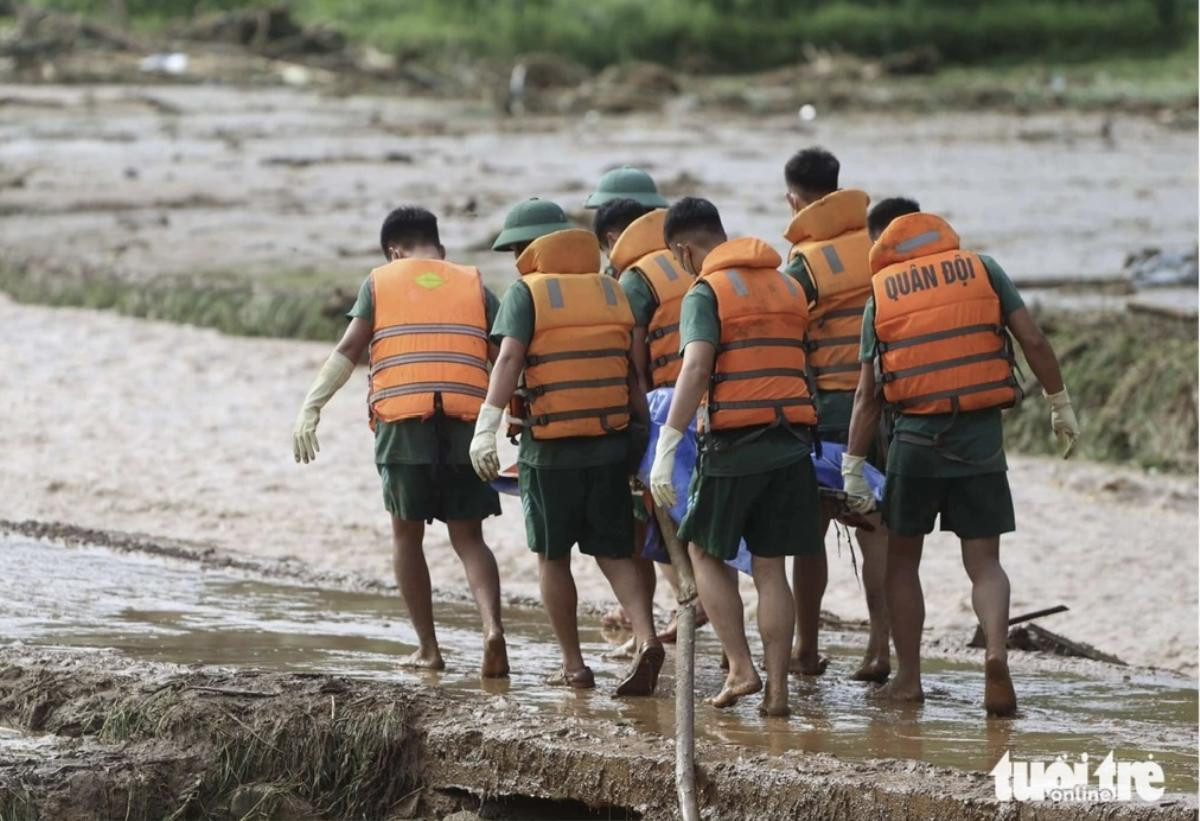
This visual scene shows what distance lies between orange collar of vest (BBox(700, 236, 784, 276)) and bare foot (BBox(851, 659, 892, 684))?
6.27 ft

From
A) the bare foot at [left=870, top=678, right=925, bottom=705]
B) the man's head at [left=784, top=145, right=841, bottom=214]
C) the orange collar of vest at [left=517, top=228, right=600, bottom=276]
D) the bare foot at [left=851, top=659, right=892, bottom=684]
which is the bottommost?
the bare foot at [left=870, top=678, right=925, bottom=705]

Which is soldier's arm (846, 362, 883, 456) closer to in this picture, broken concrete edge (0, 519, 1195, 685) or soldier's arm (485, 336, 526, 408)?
soldier's arm (485, 336, 526, 408)

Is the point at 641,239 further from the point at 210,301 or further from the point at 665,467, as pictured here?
the point at 210,301

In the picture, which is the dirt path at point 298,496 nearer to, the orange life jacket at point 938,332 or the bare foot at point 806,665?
the bare foot at point 806,665

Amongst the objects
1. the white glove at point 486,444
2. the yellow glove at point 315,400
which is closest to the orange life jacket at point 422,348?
the yellow glove at point 315,400

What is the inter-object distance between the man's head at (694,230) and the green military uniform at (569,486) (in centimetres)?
62

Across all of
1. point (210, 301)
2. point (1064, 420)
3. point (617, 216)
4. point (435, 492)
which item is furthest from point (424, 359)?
point (210, 301)

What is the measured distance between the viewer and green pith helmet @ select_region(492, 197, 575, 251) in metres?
8.27

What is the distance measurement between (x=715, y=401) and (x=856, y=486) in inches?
31.7

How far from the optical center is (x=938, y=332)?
25.6ft

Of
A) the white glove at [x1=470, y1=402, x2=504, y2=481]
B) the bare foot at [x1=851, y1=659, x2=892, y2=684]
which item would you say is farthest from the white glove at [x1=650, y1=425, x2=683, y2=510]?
the bare foot at [x1=851, y1=659, x2=892, y2=684]

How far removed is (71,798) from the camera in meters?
6.76

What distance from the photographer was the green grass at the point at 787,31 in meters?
54.4

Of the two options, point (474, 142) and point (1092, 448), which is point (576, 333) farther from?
point (474, 142)
